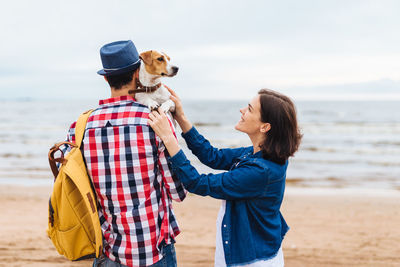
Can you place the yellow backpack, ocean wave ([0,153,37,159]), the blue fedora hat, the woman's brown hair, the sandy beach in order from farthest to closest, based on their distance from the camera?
ocean wave ([0,153,37,159]) → the sandy beach → the woman's brown hair → the blue fedora hat → the yellow backpack

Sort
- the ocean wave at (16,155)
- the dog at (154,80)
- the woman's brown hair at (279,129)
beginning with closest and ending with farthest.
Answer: the woman's brown hair at (279,129) < the dog at (154,80) < the ocean wave at (16,155)

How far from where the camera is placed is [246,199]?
195cm

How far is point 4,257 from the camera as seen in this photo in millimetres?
4492

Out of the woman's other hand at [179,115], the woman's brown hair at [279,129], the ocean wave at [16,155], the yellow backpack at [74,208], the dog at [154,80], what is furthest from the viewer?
the ocean wave at [16,155]

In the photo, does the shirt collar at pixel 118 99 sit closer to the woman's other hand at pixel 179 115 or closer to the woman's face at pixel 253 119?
the woman's other hand at pixel 179 115

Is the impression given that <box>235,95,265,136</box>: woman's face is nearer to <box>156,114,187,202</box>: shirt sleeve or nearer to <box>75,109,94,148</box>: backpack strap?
<box>156,114,187,202</box>: shirt sleeve

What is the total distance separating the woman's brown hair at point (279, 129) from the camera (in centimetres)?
198

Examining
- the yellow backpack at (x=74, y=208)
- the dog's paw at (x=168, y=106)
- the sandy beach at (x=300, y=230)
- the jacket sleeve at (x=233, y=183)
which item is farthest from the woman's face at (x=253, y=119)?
the sandy beach at (x=300, y=230)

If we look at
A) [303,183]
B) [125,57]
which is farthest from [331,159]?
[125,57]

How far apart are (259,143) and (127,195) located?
0.79 metres

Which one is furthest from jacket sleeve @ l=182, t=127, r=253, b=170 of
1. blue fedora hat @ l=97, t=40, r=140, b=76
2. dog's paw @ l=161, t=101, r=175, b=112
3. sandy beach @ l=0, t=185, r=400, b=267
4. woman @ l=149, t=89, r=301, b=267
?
sandy beach @ l=0, t=185, r=400, b=267

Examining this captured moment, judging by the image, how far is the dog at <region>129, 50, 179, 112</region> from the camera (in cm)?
215

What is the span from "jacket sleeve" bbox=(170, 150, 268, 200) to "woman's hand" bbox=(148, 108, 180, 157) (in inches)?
2.3

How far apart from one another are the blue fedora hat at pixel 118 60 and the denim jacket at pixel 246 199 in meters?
0.51
